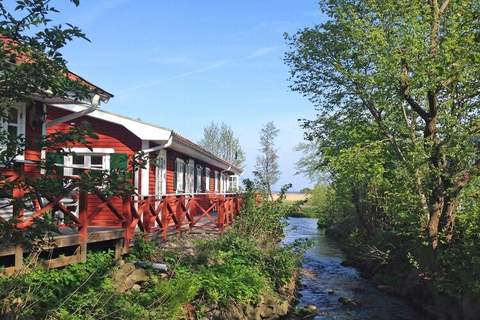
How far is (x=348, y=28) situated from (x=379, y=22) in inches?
35.0

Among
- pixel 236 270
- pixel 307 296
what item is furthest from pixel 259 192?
pixel 236 270

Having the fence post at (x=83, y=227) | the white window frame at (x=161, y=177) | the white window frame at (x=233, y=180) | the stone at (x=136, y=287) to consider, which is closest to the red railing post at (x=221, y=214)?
the white window frame at (x=161, y=177)

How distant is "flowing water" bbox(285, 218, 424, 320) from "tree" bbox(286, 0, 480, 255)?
7.33 ft

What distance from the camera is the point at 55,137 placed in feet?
11.4

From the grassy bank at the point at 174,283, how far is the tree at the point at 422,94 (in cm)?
366

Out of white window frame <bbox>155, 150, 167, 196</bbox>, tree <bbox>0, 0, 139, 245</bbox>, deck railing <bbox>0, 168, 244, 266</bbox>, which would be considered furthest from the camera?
white window frame <bbox>155, 150, 167, 196</bbox>

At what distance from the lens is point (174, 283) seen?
884 cm

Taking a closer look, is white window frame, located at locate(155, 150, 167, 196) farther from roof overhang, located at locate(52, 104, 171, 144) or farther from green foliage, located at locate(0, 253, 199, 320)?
green foliage, located at locate(0, 253, 199, 320)

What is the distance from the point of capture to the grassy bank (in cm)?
664

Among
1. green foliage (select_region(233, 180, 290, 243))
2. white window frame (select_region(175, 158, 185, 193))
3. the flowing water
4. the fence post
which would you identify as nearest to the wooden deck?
the fence post

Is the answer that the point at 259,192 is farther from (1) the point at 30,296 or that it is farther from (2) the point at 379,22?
(1) the point at 30,296

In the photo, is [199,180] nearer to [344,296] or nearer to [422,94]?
[344,296]

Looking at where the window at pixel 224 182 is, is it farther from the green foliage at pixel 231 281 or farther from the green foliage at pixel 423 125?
the green foliage at pixel 231 281

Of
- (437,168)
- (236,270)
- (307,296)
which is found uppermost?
(437,168)
